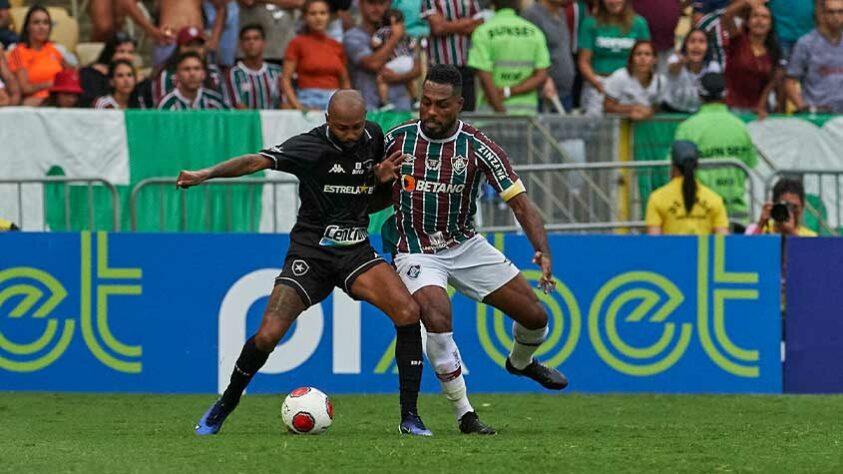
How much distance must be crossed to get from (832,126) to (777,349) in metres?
3.76

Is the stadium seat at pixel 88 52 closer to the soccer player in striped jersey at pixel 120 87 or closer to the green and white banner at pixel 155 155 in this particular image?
the soccer player in striped jersey at pixel 120 87

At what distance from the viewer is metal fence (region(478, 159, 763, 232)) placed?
16.0 meters

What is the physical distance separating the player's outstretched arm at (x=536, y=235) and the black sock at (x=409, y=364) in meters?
0.82

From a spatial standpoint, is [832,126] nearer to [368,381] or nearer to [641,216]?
[641,216]

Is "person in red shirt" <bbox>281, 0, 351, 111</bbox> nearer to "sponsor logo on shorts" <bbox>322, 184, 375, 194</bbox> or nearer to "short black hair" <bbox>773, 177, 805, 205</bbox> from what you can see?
"short black hair" <bbox>773, 177, 805, 205</bbox>

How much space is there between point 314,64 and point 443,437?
7.41 metres

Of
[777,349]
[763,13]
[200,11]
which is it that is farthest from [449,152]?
[763,13]

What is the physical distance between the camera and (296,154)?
10.2 meters

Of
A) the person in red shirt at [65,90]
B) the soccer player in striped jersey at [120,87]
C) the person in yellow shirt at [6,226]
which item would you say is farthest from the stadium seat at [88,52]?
the person in yellow shirt at [6,226]

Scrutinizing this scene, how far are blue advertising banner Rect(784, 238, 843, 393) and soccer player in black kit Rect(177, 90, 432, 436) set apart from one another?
17.9 ft

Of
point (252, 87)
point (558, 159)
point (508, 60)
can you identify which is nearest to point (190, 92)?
point (252, 87)

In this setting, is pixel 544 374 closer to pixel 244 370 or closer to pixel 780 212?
pixel 244 370

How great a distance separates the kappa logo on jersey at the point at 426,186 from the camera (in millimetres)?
10461

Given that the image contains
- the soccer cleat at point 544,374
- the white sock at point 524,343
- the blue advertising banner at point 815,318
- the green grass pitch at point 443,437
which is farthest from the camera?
the blue advertising banner at point 815,318
